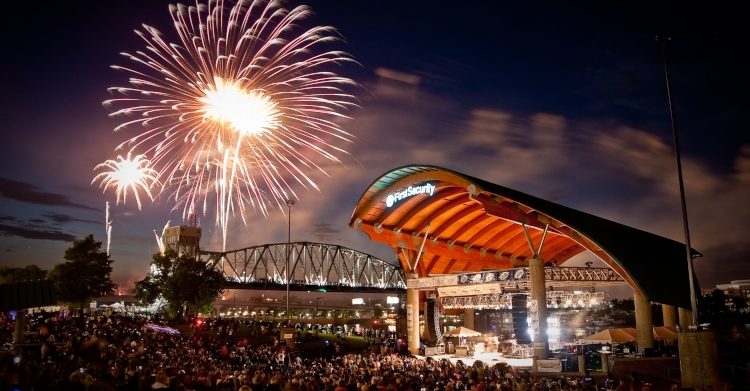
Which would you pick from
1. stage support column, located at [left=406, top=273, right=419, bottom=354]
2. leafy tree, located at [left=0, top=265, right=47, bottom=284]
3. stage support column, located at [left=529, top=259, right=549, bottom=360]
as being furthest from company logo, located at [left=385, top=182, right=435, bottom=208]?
leafy tree, located at [left=0, top=265, right=47, bottom=284]

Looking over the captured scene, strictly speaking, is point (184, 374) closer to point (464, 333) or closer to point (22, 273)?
point (464, 333)

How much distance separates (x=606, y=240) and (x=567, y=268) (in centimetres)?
485

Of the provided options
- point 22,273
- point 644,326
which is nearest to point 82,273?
point 22,273

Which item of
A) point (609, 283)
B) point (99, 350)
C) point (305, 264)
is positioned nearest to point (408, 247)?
point (609, 283)

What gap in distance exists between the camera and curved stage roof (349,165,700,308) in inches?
1141

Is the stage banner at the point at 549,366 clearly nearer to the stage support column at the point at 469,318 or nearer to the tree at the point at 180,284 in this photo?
the stage support column at the point at 469,318

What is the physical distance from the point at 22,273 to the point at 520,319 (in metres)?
73.9

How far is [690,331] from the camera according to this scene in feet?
56.7

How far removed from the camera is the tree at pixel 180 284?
59.3 m

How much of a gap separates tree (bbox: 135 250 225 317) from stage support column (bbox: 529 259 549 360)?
42643 mm

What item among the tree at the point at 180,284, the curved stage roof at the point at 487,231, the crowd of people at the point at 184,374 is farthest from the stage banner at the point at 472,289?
the tree at the point at 180,284

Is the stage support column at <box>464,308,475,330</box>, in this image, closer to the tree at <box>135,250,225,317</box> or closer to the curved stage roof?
the curved stage roof

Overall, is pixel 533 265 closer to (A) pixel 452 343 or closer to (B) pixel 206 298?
(A) pixel 452 343

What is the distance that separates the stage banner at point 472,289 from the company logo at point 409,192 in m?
6.68
